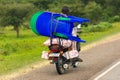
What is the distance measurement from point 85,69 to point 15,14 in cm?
5496

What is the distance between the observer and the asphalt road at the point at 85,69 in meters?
11.9

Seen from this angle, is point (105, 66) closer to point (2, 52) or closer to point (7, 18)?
point (2, 52)

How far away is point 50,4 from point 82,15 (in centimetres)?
1600

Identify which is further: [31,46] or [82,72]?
Answer: [31,46]

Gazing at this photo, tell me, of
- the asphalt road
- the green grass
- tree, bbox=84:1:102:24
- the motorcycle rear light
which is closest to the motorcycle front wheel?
the asphalt road

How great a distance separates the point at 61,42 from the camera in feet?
40.7

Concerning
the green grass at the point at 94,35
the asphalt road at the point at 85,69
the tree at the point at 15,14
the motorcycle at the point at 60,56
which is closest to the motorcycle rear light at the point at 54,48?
the motorcycle at the point at 60,56

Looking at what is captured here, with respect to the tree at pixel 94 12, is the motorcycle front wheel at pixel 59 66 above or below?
above

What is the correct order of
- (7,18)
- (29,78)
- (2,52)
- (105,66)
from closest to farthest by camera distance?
1. (29,78)
2. (105,66)
3. (2,52)
4. (7,18)

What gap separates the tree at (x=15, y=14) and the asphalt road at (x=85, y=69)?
159 feet

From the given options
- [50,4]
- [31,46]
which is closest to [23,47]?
[31,46]

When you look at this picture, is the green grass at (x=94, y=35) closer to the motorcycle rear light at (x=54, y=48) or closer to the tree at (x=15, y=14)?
the motorcycle rear light at (x=54, y=48)

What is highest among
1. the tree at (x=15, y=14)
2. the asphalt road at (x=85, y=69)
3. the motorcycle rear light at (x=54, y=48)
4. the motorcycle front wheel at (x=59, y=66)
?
the motorcycle rear light at (x=54, y=48)

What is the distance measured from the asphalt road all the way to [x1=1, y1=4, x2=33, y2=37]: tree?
4856 cm
